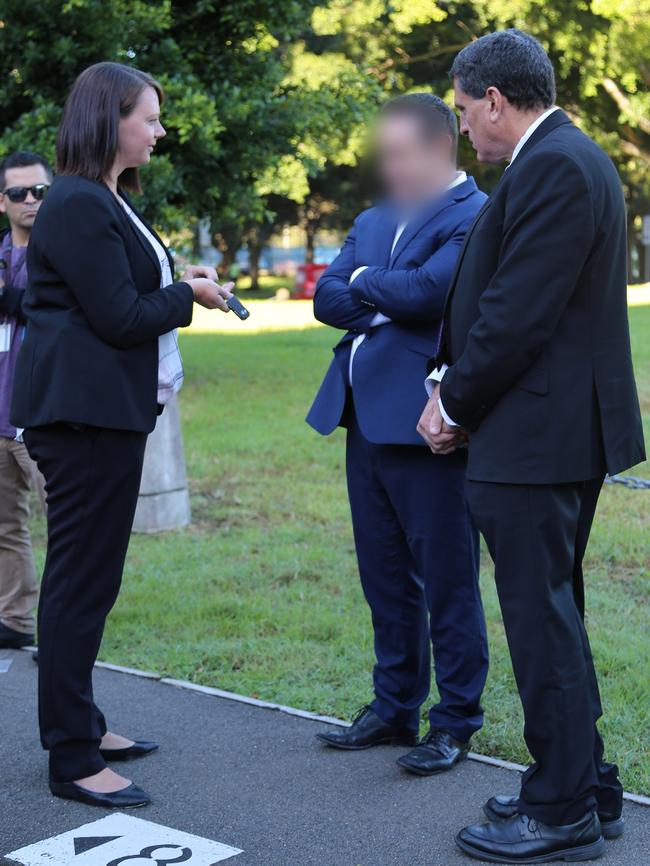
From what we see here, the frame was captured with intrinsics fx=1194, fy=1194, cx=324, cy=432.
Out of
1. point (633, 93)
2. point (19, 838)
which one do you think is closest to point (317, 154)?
point (19, 838)

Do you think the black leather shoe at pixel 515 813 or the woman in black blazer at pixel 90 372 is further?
the woman in black blazer at pixel 90 372

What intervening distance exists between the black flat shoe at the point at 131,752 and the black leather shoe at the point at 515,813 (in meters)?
1.29

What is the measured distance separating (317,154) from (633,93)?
53.1 ft

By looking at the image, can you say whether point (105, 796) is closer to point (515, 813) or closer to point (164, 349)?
point (515, 813)

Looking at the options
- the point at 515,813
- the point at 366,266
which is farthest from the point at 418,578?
the point at 366,266

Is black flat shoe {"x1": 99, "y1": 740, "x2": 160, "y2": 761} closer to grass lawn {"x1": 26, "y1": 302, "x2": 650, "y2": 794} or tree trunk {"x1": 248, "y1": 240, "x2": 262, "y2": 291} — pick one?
grass lawn {"x1": 26, "y1": 302, "x2": 650, "y2": 794}

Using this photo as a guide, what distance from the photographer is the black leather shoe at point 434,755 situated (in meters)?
3.92

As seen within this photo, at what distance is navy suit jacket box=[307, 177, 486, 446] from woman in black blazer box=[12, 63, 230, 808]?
0.49m

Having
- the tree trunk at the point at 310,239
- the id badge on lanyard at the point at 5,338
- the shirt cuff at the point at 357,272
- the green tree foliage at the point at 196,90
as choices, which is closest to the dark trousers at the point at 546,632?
the shirt cuff at the point at 357,272

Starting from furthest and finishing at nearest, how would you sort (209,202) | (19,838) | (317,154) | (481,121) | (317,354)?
(317,354) < (317,154) < (209,202) < (19,838) < (481,121)

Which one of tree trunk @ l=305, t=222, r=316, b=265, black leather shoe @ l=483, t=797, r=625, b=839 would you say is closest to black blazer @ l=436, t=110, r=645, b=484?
black leather shoe @ l=483, t=797, r=625, b=839

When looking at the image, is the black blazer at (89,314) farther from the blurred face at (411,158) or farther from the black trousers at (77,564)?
the blurred face at (411,158)

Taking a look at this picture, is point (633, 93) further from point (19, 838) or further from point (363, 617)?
point (19, 838)

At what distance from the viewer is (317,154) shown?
1392cm
